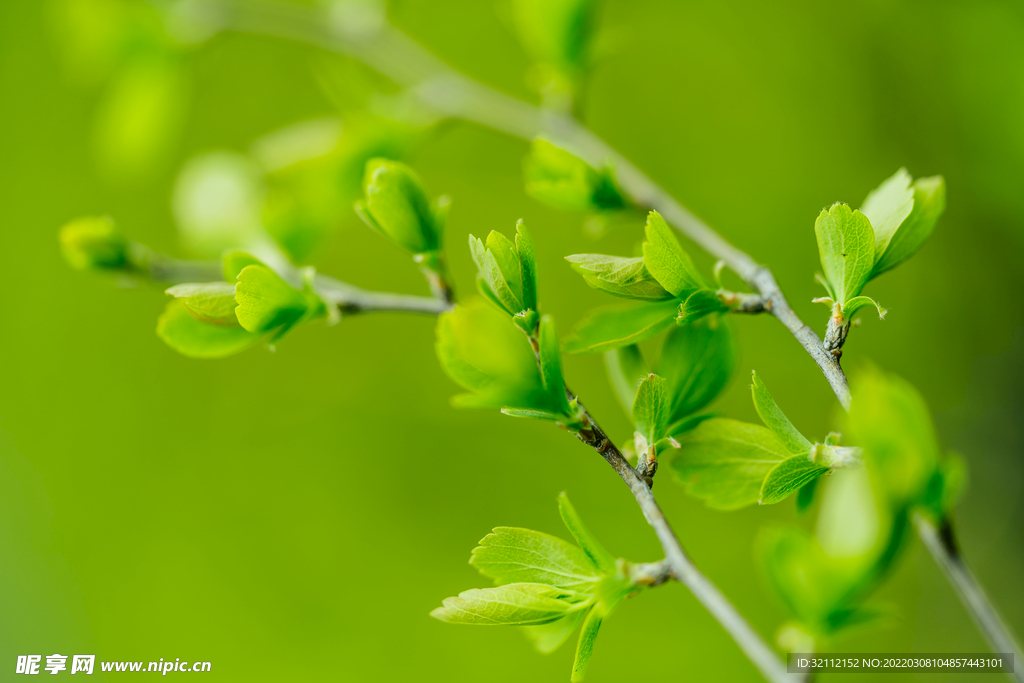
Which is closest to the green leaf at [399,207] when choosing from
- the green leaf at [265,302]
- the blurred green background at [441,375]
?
the green leaf at [265,302]

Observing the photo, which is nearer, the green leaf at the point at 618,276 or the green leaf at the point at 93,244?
the green leaf at the point at 618,276

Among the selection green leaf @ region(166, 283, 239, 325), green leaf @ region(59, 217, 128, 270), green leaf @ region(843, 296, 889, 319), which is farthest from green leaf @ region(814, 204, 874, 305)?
green leaf @ region(59, 217, 128, 270)

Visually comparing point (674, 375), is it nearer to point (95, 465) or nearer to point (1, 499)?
point (95, 465)

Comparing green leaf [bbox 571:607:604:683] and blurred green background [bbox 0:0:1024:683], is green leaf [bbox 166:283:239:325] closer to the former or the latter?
green leaf [bbox 571:607:604:683]

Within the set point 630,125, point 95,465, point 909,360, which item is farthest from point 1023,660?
point 95,465

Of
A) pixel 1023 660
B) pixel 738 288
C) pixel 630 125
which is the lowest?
pixel 1023 660

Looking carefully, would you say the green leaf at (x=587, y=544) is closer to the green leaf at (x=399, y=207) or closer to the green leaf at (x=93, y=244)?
the green leaf at (x=399, y=207)
